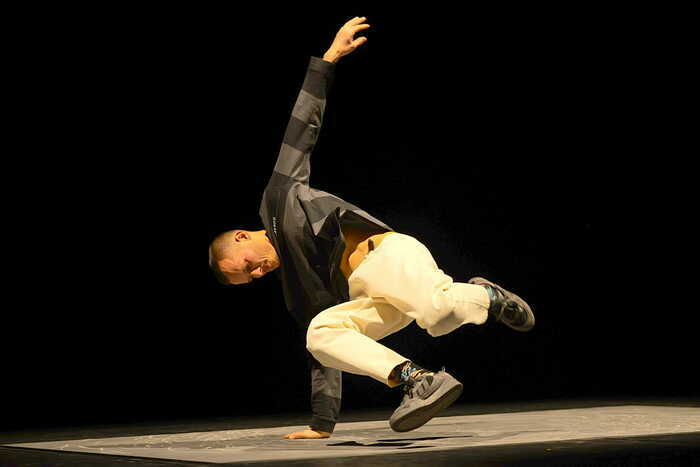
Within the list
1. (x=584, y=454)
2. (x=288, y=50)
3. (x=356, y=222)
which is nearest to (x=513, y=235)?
(x=288, y=50)

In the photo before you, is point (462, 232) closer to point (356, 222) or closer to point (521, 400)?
point (521, 400)

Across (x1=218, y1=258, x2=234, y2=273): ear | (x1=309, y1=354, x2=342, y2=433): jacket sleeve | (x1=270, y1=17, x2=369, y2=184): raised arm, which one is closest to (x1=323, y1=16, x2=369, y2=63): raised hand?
(x1=270, y1=17, x2=369, y2=184): raised arm

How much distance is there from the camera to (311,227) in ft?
9.57

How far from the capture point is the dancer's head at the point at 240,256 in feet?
9.41

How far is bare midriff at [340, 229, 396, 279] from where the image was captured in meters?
2.94

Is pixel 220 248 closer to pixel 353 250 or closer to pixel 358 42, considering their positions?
pixel 353 250

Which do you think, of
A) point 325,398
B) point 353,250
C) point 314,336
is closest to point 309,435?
point 325,398

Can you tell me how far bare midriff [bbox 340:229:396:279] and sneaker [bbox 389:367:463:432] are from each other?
53cm

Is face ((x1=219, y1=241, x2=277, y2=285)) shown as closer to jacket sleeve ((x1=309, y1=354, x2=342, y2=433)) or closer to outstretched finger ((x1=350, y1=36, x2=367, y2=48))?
jacket sleeve ((x1=309, y1=354, x2=342, y2=433))

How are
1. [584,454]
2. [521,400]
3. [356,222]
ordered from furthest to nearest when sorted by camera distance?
[521,400], [356,222], [584,454]

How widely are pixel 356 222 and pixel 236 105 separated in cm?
145

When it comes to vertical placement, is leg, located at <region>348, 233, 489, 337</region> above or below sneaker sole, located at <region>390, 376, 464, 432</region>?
above

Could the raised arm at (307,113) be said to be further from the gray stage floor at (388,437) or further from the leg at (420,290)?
the gray stage floor at (388,437)

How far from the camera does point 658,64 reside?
4871 millimetres
